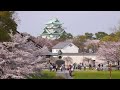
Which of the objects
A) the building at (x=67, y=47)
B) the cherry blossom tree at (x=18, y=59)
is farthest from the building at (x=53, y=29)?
the cherry blossom tree at (x=18, y=59)

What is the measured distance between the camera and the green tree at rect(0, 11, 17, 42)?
435 inches

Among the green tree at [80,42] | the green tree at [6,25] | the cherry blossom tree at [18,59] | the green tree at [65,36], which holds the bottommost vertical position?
the cherry blossom tree at [18,59]

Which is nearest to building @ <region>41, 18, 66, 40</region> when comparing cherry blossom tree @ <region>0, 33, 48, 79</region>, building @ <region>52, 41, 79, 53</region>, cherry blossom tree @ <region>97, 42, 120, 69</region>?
building @ <region>52, 41, 79, 53</region>

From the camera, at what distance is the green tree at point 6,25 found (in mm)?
11055

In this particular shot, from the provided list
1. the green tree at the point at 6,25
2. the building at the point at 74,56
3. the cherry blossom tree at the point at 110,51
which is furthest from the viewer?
the building at the point at 74,56

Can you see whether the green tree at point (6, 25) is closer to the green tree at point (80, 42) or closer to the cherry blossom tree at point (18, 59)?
the cherry blossom tree at point (18, 59)

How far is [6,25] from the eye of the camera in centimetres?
1148

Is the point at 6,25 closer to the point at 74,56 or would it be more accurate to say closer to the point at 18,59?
the point at 18,59

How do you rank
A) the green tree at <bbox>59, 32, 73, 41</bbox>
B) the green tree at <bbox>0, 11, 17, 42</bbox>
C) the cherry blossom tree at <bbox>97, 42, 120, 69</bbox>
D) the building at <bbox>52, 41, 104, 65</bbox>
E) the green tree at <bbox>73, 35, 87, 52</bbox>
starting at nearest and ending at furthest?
the green tree at <bbox>0, 11, 17, 42</bbox>
the cherry blossom tree at <bbox>97, 42, 120, 69</bbox>
the building at <bbox>52, 41, 104, 65</bbox>
the green tree at <bbox>59, 32, 73, 41</bbox>
the green tree at <bbox>73, 35, 87, 52</bbox>

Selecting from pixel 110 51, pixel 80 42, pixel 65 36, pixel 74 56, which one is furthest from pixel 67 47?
pixel 80 42

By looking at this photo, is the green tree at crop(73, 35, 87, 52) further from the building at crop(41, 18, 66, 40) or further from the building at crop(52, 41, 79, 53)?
the building at crop(41, 18, 66, 40)
